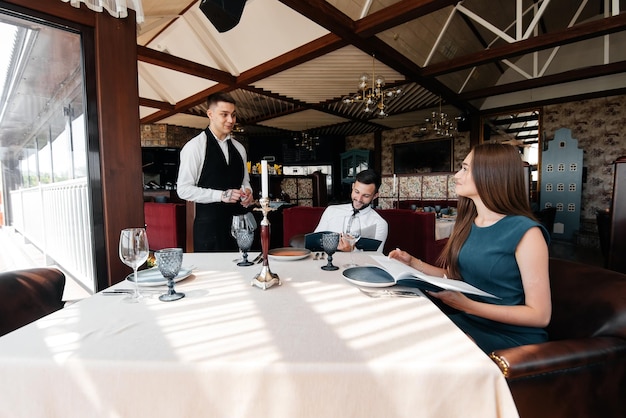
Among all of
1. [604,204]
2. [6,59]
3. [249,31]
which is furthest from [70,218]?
[604,204]

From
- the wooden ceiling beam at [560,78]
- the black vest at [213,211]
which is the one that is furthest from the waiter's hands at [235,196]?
the wooden ceiling beam at [560,78]

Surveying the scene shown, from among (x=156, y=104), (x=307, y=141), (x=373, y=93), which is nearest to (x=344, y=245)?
(x=373, y=93)

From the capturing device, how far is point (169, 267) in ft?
3.24

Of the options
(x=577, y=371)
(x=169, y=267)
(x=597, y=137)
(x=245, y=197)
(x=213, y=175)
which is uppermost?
(x=597, y=137)

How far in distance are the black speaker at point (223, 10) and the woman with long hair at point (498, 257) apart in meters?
1.88

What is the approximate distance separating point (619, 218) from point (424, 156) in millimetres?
9028

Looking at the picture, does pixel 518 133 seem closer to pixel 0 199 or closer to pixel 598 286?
pixel 598 286

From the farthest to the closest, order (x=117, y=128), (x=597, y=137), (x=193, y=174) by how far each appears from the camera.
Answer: (x=597, y=137), (x=193, y=174), (x=117, y=128)

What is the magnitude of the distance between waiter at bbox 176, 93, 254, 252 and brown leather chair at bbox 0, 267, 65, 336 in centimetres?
86

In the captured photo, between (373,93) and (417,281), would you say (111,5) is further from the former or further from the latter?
(373,93)

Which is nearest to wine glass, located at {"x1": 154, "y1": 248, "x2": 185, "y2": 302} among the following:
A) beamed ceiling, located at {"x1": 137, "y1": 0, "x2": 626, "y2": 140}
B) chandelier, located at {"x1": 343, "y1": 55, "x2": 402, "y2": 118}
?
beamed ceiling, located at {"x1": 137, "y1": 0, "x2": 626, "y2": 140}

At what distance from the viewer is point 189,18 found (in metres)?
5.40

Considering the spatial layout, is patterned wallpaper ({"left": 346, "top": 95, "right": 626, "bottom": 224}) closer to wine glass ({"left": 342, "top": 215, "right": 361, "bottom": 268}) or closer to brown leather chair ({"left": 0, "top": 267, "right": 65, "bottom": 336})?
wine glass ({"left": 342, "top": 215, "right": 361, "bottom": 268})

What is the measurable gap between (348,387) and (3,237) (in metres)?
2.29
